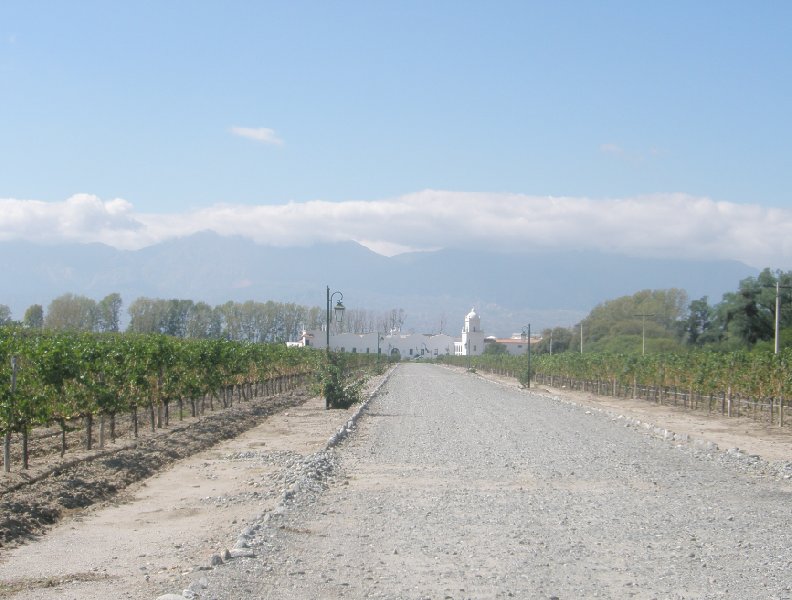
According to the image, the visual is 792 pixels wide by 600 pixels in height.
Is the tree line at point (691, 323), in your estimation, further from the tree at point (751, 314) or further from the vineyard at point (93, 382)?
the vineyard at point (93, 382)

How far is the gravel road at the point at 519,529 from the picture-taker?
8469 mm

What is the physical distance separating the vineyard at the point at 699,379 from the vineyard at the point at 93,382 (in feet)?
62.6

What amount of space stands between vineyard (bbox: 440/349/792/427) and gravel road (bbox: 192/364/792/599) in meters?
13.7

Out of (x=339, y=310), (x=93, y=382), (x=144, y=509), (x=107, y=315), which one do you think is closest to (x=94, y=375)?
(x=93, y=382)

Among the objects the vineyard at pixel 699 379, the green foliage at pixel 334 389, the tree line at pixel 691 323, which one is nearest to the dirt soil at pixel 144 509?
the vineyard at pixel 699 379

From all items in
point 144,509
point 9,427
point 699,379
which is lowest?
point 144,509

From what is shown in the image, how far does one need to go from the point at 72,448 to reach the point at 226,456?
3692 millimetres

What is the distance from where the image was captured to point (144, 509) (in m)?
13.7

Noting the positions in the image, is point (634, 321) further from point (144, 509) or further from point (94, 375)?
point (144, 509)

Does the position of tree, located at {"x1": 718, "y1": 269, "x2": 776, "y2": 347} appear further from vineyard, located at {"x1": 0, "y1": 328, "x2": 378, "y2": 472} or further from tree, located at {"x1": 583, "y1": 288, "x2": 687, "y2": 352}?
vineyard, located at {"x1": 0, "y1": 328, "x2": 378, "y2": 472}

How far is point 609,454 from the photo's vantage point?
775 inches

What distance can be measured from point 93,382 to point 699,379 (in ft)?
86.8

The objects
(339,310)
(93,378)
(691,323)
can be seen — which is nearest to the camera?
(93,378)

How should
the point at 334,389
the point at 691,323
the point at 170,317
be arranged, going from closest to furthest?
1. the point at 334,389
2. the point at 691,323
3. the point at 170,317
